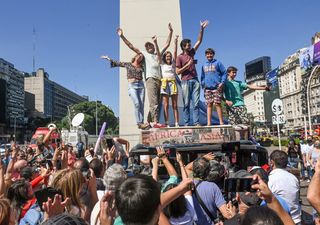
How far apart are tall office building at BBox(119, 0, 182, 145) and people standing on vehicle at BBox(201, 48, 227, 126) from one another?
4857 millimetres

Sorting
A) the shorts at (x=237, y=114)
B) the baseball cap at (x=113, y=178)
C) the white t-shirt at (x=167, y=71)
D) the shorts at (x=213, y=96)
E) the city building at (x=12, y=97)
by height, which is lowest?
the baseball cap at (x=113, y=178)

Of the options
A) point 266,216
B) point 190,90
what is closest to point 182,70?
point 190,90

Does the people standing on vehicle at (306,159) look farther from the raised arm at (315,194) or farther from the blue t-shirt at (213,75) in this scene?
the raised arm at (315,194)

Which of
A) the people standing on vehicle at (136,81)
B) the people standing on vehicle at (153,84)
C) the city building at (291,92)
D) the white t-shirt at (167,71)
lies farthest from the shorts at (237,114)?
the city building at (291,92)

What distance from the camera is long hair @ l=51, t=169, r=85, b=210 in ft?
8.96

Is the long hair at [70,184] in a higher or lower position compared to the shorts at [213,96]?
lower

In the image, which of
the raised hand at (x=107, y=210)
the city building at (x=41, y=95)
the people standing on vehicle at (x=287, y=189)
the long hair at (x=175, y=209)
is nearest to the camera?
the raised hand at (x=107, y=210)

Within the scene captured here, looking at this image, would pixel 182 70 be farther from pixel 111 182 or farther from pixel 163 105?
pixel 111 182

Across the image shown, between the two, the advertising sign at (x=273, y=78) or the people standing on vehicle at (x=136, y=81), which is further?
the advertising sign at (x=273, y=78)

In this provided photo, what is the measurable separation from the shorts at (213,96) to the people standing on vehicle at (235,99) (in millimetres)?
308

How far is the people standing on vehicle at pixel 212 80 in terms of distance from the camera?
6879mm

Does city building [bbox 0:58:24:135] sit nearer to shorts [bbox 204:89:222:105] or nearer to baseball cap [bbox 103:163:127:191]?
shorts [bbox 204:89:222:105]

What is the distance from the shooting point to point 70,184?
2.75 metres

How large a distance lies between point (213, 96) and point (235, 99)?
587 millimetres
